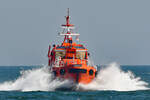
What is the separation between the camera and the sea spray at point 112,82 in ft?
214

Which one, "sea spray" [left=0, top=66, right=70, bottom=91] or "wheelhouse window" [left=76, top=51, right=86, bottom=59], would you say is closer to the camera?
"sea spray" [left=0, top=66, right=70, bottom=91]

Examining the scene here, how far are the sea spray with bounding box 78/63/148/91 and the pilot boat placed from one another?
3.52ft

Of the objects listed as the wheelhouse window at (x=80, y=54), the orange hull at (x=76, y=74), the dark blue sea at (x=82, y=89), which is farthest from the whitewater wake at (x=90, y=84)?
the wheelhouse window at (x=80, y=54)

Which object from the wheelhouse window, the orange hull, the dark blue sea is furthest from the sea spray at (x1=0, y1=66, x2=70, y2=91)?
the wheelhouse window

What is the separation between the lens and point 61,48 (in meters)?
67.9

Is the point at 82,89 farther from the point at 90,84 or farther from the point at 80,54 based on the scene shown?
the point at 80,54

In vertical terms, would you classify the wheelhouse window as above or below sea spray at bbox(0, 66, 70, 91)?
above

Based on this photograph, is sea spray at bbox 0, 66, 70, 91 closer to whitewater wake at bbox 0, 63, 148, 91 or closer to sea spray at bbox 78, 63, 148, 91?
whitewater wake at bbox 0, 63, 148, 91

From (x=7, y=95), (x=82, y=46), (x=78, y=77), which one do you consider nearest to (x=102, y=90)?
(x=78, y=77)

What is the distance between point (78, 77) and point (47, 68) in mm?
8964

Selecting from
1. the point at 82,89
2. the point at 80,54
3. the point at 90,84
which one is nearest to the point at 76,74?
the point at 82,89

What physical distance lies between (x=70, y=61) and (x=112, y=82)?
5786 mm

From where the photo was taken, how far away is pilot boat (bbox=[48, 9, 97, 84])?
62.4 metres

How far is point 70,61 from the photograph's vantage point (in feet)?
217
